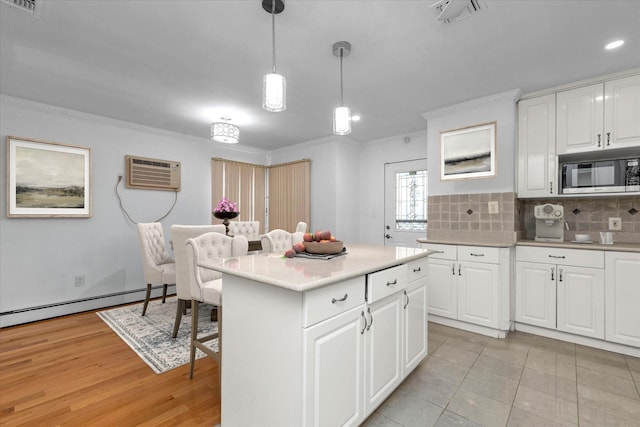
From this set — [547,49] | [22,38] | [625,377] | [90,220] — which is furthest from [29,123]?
[625,377]

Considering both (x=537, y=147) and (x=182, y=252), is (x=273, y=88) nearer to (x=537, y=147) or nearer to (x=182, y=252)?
(x=182, y=252)

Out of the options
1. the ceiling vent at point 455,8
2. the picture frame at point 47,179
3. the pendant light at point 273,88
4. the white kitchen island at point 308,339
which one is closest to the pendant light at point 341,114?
→ the pendant light at point 273,88

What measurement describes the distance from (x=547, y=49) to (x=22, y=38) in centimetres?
384

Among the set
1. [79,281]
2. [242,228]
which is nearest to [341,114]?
[242,228]

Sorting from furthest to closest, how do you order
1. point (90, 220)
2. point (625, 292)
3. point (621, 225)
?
point (90, 220) < point (621, 225) < point (625, 292)

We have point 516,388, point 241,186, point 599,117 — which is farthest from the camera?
point 241,186

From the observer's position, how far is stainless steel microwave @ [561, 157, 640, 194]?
2.55 meters

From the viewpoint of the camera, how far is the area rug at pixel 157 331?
2434mm

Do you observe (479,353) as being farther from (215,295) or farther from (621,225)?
(215,295)

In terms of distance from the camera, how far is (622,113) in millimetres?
2582

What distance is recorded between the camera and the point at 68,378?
7.06 ft

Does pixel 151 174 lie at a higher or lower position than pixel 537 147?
lower

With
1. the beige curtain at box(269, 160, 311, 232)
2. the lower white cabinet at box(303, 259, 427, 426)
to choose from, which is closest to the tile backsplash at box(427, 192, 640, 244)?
the lower white cabinet at box(303, 259, 427, 426)

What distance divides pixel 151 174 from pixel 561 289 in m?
5.02
